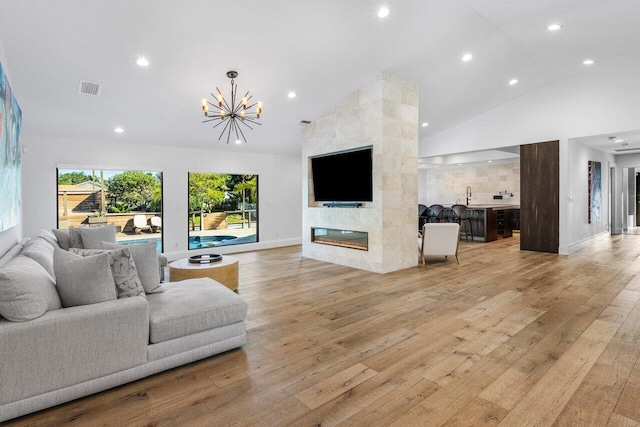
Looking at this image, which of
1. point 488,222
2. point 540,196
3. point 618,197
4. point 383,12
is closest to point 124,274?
point 383,12

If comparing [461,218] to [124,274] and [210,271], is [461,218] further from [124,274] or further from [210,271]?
[124,274]

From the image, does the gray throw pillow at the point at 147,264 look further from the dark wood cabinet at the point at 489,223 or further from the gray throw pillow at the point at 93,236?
the dark wood cabinet at the point at 489,223

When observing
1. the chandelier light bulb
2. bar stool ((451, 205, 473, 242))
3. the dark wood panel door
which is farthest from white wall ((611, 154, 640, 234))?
the chandelier light bulb

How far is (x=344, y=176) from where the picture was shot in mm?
6203

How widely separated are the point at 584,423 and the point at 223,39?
476 cm

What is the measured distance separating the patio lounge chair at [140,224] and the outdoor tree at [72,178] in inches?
50.0

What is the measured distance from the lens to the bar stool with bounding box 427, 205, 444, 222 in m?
9.95

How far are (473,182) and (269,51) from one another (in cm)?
984

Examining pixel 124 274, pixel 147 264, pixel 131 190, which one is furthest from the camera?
pixel 131 190

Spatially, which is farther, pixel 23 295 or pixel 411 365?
pixel 411 365

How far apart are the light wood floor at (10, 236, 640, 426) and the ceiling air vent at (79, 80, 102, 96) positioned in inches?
137

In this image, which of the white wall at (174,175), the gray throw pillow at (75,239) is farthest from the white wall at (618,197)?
the gray throw pillow at (75,239)

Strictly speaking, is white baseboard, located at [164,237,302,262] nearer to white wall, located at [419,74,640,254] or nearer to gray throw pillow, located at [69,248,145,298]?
gray throw pillow, located at [69,248,145,298]

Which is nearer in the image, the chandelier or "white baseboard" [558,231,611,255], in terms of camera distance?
the chandelier
